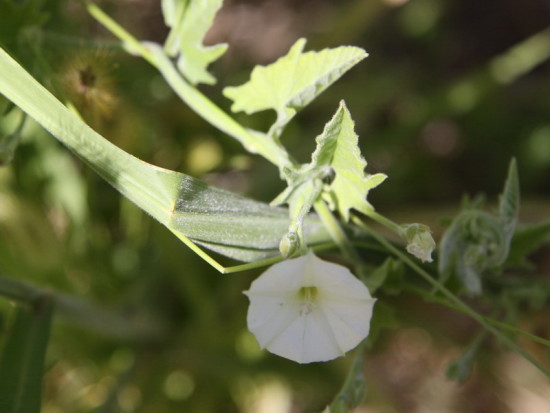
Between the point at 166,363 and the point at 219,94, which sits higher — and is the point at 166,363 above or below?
below

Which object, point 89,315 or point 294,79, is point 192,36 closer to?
point 294,79

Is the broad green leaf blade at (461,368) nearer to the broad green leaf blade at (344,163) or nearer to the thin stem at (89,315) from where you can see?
the broad green leaf blade at (344,163)

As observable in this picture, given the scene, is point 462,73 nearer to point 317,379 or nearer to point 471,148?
point 471,148

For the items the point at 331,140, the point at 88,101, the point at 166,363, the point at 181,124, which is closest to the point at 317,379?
the point at 166,363

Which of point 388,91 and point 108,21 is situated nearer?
point 108,21

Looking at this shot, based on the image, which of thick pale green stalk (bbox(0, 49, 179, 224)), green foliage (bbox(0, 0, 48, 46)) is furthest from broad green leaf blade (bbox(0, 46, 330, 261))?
green foliage (bbox(0, 0, 48, 46))

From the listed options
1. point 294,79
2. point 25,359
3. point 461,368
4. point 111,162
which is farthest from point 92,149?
point 461,368

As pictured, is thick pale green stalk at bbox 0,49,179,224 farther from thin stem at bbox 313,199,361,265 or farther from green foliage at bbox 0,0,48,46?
green foliage at bbox 0,0,48,46
